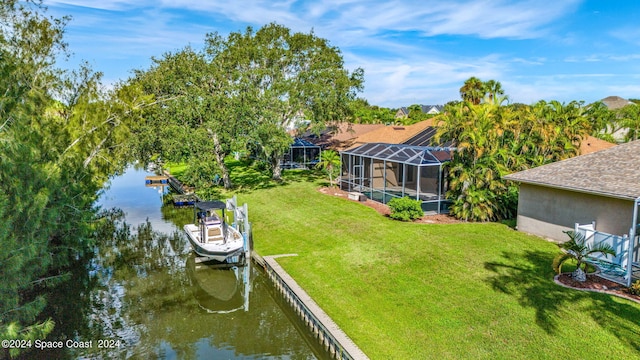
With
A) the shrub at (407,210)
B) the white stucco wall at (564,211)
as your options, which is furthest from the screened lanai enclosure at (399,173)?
the white stucco wall at (564,211)

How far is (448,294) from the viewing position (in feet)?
40.8

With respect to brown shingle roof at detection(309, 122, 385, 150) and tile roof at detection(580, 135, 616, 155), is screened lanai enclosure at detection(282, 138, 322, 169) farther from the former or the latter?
tile roof at detection(580, 135, 616, 155)

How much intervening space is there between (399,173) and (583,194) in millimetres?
13107

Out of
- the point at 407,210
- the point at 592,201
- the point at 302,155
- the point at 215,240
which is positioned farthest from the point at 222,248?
the point at 302,155

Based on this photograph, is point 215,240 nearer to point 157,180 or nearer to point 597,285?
point 597,285

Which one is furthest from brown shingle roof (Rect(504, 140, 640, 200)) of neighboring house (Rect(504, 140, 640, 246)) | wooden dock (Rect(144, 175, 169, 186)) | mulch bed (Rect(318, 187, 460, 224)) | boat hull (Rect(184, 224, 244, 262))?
wooden dock (Rect(144, 175, 169, 186))

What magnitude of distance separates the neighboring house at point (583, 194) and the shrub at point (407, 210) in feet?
14.6

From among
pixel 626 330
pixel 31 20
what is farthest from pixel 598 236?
pixel 31 20

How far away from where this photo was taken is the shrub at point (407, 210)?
2052 centimetres

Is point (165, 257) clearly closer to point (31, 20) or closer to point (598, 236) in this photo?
point (31, 20)

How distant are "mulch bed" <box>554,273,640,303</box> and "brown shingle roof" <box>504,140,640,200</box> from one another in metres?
2.89

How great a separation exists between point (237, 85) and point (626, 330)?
88.7 ft

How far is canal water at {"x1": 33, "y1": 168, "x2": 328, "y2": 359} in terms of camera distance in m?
11.3

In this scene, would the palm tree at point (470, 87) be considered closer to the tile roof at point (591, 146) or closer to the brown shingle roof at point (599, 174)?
the tile roof at point (591, 146)
